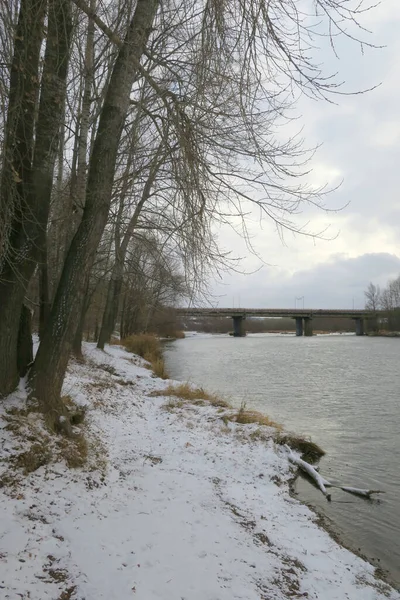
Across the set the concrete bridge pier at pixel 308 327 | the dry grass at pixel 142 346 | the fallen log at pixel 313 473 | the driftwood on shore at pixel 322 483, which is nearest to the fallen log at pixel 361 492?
the driftwood on shore at pixel 322 483

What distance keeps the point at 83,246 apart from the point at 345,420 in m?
9.41

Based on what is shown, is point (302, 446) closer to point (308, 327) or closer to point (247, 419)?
point (247, 419)

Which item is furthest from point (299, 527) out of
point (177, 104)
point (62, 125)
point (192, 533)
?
point (62, 125)

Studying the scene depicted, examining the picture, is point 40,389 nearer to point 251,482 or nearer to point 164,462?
point 164,462

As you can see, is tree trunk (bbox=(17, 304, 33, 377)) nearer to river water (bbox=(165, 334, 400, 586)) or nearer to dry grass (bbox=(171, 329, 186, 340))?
river water (bbox=(165, 334, 400, 586))

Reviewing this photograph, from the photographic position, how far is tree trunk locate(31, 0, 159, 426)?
19.0 feet

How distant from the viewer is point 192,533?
442 centimetres

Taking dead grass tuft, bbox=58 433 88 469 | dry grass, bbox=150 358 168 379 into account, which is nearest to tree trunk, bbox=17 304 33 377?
dead grass tuft, bbox=58 433 88 469

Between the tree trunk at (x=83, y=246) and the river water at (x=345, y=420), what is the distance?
415 cm

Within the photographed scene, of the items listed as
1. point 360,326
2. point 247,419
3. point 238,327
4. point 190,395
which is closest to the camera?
point 247,419

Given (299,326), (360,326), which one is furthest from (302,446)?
(299,326)

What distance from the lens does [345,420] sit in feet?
40.2

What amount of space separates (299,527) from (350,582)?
111 cm

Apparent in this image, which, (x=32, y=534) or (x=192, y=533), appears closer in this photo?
(x=32, y=534)
